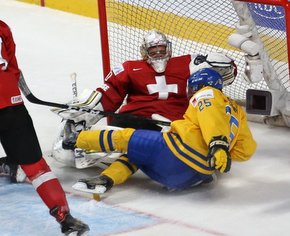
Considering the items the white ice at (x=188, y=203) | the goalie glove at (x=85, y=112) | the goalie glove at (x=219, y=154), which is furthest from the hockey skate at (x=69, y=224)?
the goalie glove at (x=85, y=112)

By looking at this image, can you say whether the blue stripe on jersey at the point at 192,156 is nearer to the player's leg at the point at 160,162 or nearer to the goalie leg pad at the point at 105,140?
the player's leg at the point at 160,162

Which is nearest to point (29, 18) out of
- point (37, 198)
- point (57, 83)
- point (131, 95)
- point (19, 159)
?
point (57, 83)

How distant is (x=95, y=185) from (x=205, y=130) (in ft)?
1.54

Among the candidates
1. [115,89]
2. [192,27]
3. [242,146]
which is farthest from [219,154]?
[192,27]

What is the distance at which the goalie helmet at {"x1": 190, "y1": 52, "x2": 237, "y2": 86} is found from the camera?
4.11 metres

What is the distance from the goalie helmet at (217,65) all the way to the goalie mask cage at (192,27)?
0.52 meters

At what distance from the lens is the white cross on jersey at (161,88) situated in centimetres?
416

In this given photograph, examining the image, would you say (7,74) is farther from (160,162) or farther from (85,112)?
(85,112)

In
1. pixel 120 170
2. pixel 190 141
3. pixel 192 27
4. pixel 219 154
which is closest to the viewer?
pixel 219 154

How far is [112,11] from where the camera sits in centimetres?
502

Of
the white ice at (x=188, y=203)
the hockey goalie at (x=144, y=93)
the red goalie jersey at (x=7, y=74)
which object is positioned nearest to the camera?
the red goalie jersey at (x=7, y=74)

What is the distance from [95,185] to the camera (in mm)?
3656

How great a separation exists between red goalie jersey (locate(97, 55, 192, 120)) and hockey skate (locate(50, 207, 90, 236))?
1007 mm

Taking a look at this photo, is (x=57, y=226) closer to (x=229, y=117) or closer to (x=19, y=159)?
(x=19, y=159)
